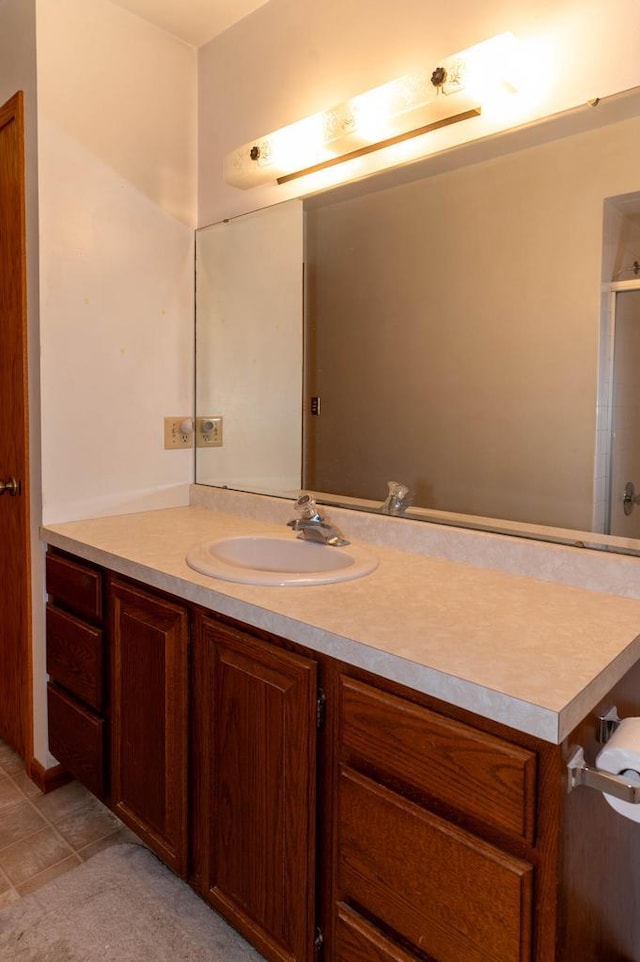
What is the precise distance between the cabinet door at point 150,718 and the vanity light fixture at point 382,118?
1218 mm

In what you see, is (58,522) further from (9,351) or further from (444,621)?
(444,621)

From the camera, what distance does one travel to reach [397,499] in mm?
1610

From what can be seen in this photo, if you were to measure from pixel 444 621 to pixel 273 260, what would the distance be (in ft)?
4.31

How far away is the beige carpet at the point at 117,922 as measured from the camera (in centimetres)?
137

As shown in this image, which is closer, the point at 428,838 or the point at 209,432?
the point at 428,838

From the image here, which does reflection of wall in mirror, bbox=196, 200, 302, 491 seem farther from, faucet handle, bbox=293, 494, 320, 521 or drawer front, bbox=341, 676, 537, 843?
drawer front, bbox=341, 676, 537, 843

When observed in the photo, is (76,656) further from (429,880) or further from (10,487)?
(429,880)

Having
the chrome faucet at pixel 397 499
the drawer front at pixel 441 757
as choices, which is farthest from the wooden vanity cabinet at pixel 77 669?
the drawer front at pixel 441 757

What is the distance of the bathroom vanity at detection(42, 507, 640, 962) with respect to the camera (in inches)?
32.9

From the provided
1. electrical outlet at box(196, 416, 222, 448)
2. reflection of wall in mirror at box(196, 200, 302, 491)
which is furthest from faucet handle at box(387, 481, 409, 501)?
electrical outlet at box(196, 416, 222, 448)

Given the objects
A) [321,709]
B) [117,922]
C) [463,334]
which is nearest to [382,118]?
[463,334]

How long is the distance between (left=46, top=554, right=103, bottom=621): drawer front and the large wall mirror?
0.59m

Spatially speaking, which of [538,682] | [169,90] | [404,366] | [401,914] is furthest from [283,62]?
[401,914]

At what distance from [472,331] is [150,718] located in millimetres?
1149
